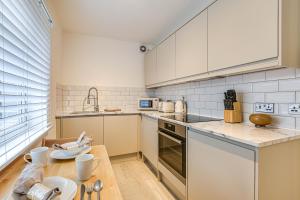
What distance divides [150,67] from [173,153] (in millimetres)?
1840

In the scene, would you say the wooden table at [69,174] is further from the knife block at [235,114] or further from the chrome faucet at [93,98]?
the chrome faucet at [93,98]

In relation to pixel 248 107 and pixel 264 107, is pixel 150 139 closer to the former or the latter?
pixel 248 107

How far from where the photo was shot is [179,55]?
216cm

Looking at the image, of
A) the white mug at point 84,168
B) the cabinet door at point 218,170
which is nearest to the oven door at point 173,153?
the cabinet door at point 218,170

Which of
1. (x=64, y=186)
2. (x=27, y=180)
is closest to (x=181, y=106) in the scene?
(x=64, y=186)

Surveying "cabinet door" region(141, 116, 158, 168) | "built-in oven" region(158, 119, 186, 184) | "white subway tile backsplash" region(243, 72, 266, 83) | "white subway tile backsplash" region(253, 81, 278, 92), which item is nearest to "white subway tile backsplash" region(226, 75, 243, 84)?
"white subway tile backsplash" region(243, 72, 266, 83)

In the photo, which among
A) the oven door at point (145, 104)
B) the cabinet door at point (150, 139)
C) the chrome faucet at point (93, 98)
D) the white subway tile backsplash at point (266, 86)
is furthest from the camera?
the oven door at point (145, 104)

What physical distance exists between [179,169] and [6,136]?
1.46 meters

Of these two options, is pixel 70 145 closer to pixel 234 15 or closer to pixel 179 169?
pixel 179 169

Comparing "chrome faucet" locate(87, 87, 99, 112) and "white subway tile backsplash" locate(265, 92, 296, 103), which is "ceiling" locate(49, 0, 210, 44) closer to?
"chrome faucet" locate(87, 87, 99, 112)

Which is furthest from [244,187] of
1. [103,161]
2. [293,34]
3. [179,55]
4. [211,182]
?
[179,55]

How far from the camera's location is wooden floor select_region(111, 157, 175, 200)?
1864mm

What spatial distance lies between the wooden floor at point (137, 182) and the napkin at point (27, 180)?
1.50 meters

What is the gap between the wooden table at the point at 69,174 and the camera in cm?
64
